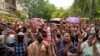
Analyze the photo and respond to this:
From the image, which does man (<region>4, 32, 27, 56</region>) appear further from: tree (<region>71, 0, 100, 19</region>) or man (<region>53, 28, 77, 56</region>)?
tree (<region>71, 0, 100, 19</region>)

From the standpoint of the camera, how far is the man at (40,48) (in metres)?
11.4

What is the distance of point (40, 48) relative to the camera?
450 inches

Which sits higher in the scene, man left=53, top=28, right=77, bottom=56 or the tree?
man left=53, top=28, right=77, bottom=56

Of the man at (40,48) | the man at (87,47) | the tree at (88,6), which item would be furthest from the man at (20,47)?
the tree at (88,6)

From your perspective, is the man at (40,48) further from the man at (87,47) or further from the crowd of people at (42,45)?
the man at (87,47)

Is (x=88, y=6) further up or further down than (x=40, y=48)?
further down

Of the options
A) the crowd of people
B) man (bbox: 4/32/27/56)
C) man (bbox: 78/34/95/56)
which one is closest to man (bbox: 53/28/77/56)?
the crowd of people

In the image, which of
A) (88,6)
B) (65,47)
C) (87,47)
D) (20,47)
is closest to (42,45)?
(20,47)

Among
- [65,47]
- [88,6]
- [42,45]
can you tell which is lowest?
[88,6]

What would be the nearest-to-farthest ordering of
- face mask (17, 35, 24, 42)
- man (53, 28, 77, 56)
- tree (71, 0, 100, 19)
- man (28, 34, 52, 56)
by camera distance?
1. man (28, 34, 52, 56)
2. face mask (17, 35, 24, 42)
3. man (53, 28, 77, 56)
4. tree (71, 0, 100, 19)

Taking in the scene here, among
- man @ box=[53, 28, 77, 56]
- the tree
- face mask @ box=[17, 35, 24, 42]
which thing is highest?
face mask @ box=[17, 35, 24, 42]

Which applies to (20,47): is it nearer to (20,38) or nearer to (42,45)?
(20,38)

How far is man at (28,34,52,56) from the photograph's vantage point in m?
11.4

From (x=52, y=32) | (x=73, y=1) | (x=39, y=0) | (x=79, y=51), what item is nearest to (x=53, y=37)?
(x=52, y=32)
